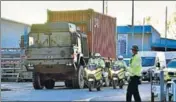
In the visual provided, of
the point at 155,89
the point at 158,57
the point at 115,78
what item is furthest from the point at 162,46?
the point at 155,89

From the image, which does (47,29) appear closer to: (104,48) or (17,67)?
(104,48)

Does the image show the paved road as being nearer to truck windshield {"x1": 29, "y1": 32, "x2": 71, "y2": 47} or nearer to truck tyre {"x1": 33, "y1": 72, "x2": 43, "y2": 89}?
truck tyre {"x1": 33, "y1": 72, "x2": 43, "y2": 89}

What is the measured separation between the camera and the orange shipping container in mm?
22969

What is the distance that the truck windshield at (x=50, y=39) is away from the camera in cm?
2012

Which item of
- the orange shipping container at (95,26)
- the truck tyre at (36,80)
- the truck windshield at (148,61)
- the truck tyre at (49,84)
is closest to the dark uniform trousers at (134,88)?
the truck tyre at (36,80)

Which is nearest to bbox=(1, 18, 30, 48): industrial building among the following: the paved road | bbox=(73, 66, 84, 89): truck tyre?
bbox=(73, 66, 84, 89): truck tyre

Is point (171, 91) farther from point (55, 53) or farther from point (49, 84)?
point (49, 84)

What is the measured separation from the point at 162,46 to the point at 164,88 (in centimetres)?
4099

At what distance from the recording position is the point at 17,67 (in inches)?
1172

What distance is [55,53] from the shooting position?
65.5 ft

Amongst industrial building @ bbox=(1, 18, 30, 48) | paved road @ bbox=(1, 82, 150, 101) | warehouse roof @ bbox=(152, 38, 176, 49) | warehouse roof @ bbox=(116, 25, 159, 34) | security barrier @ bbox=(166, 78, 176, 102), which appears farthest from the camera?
warehouse roof @ bbox=(152, 38, 176, 49)

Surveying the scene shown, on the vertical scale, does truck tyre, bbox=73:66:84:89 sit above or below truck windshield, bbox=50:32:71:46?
below

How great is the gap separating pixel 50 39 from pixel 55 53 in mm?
699

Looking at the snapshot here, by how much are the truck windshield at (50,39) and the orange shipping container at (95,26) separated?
283cm
